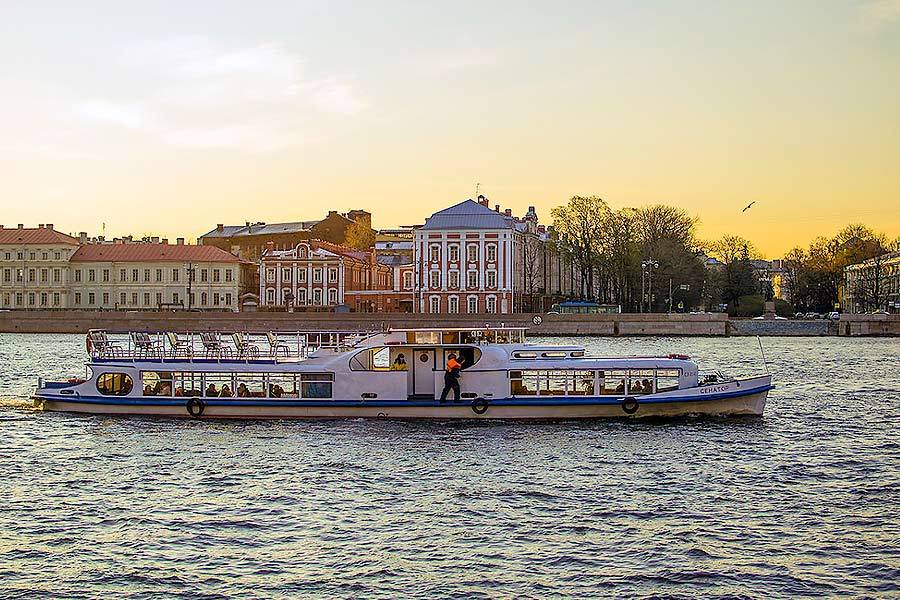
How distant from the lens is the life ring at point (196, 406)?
34.8 m

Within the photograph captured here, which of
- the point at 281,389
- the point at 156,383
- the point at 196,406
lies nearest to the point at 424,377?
the point at 281,389

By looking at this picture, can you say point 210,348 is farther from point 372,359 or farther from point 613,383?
point 613,383

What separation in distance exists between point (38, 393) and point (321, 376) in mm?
10013

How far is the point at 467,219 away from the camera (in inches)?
4658

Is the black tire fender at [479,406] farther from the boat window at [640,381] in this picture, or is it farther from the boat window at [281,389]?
the boat window at [281,389]

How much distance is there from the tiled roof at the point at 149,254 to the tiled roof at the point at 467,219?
28.6m

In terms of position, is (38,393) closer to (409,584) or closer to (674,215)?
(409,584)

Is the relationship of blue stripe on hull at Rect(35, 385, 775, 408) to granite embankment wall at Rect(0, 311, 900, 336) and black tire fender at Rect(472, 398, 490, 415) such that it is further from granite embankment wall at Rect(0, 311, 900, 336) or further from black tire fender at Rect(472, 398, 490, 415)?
granite embankment wall at Rect(0, 311, 900, 336)

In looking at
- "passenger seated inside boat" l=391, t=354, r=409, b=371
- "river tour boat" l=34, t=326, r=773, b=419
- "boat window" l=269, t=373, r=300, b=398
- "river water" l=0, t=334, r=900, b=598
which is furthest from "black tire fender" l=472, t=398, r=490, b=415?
"boat window" l=269, t=373, r=300, b=398

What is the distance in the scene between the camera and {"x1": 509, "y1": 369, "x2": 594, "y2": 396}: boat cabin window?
3422 cm

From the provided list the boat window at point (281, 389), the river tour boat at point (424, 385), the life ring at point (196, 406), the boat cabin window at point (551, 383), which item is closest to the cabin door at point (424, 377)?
the river tour boat at point (424, 385)

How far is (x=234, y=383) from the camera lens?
3541cm

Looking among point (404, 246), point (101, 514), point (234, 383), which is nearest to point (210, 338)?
point (234, 383)

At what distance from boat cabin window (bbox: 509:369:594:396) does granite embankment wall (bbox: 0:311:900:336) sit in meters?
69.6
